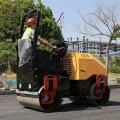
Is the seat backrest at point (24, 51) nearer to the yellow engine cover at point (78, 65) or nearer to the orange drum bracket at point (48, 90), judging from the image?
the orange drum bracket at point (48, 90)

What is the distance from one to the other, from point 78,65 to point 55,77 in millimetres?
897

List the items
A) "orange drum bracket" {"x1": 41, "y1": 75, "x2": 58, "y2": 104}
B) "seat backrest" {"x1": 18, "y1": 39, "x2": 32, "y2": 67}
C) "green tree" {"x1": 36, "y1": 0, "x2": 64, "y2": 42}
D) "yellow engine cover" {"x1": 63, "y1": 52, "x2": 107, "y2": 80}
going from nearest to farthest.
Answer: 1. "orange drum bracket" {"x1": 41, "y1": 75, "x2": 58, "y2": 104}
2. "seat backrest" {"x1": 18, "y1": 39, "x2": 32, "y2": 67}
3. "yellow engine cover" {"x1": 63, "y1": 52, "x2": 107, "y2": 80}
4. "green tree" {"x1": 36, "y1": 0, "x2": 64, "y2": 42}

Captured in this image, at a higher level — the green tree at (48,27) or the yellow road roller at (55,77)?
the green tree at (48,27)

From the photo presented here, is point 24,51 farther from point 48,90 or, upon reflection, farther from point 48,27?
point 48,27

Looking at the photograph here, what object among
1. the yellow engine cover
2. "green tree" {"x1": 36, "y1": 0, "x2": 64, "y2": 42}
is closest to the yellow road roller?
the yellow engine cover

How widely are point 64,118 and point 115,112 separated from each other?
1.50 m

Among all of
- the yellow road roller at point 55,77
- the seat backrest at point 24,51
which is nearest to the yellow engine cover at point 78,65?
the yellow road roller at point 55,77

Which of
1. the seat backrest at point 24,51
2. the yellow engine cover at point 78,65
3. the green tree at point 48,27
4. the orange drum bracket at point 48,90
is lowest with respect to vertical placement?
the orange drum bracket at point 48,90

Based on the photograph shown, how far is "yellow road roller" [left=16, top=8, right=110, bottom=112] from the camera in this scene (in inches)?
247

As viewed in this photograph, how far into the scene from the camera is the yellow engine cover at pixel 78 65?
697cm

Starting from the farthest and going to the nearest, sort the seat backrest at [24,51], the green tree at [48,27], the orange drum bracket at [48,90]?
the green tree at [48,27], the seat backrest at [24,51], the orange drum bracket at [48,90]

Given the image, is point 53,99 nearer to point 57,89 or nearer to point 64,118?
point 57,89

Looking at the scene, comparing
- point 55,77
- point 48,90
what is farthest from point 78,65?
point 48,90

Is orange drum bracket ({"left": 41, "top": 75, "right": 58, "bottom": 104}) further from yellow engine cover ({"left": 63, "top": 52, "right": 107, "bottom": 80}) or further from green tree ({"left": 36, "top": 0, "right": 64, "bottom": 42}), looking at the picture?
green tree ({"left": 36, "top": 0, "right": 64, "bottom": 42})
